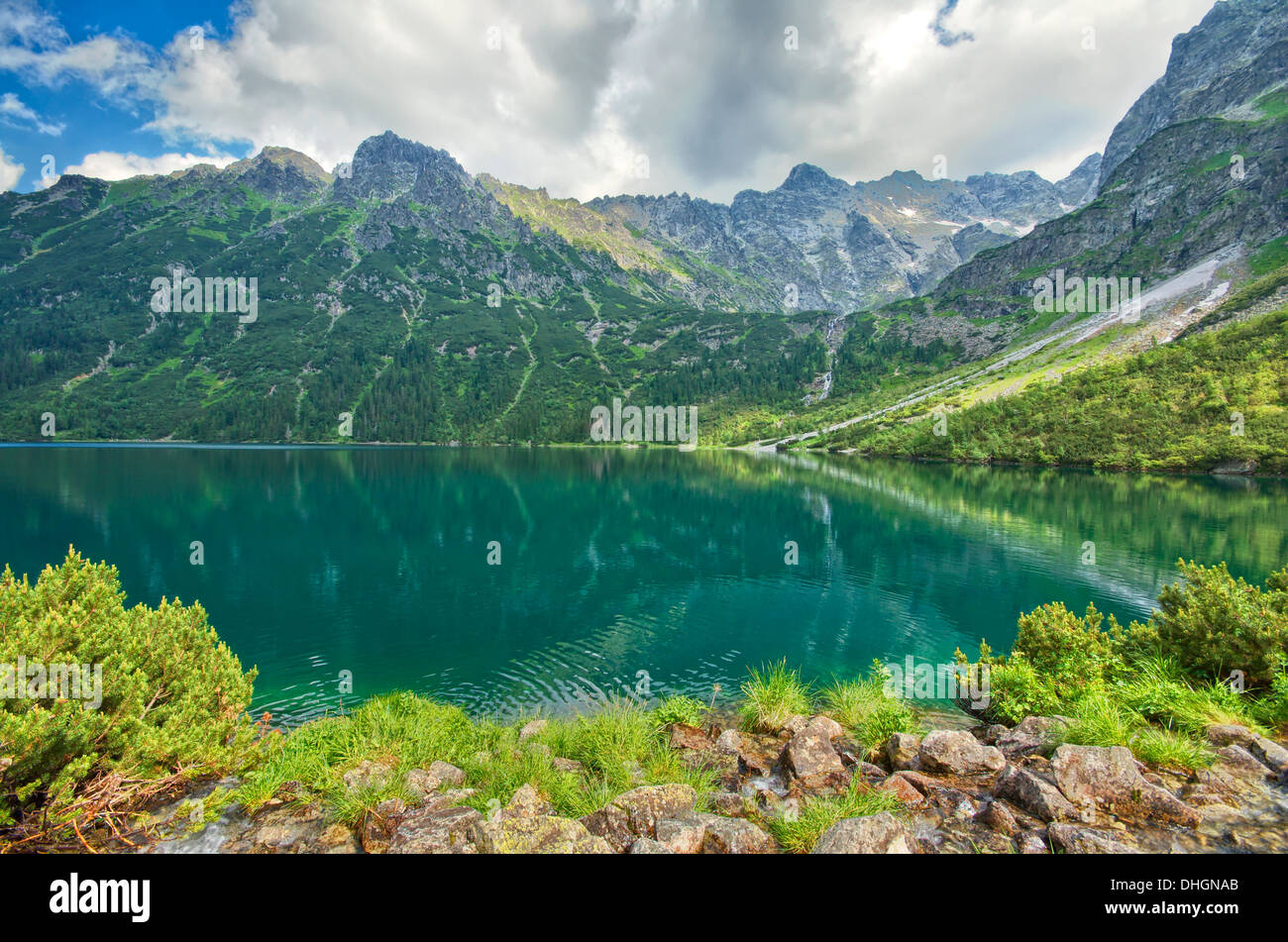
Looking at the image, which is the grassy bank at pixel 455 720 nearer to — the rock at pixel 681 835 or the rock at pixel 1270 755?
the rock at pixel 1270 755

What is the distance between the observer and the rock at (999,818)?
7.73m

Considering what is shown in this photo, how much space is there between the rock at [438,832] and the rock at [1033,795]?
26.8 ft

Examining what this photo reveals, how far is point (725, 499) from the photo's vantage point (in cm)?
6856

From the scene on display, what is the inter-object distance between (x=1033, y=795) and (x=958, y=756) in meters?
2.22

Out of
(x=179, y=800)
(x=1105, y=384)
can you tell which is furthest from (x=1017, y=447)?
(x=179, y=800)

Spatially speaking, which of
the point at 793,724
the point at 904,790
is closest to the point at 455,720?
the point at 793,724

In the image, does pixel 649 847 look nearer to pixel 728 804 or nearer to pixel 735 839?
pixel 735 839

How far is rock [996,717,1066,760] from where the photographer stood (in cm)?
1058

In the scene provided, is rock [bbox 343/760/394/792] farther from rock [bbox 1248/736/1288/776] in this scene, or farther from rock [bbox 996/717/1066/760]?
rock [bbox 1248/736/1288/776]

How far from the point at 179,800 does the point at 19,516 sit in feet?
195

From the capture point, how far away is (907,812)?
8.77 metres

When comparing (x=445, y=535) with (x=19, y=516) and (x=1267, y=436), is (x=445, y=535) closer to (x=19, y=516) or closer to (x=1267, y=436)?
(x=19, y=516)

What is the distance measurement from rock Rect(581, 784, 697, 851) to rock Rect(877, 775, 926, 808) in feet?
11.7

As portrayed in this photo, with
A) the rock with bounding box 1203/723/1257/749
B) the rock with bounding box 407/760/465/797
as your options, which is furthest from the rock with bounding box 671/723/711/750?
the rock with bounding box 1203/723/1257/749
